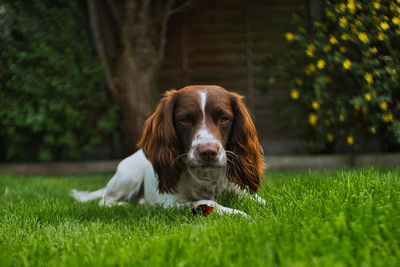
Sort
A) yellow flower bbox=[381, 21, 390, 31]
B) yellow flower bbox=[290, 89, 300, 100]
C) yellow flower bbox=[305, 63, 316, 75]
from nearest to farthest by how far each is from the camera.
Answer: yellow flower bbox=[381, 21, 390, 31] < yellow flower bbox=[305, 63, 316, 75] < yellow flower bbox=[290, 89, 300, 100]

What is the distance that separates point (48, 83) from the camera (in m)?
5.53

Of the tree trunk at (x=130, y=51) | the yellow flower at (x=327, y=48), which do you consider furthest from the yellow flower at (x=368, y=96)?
the tree trunk at (x=130, y=51)

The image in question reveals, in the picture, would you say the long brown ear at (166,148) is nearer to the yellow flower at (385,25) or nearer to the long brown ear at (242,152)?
the long brown ear at (242,152)

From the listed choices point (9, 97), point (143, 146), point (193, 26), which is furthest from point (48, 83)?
point (143, 146)

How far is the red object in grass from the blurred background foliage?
3.64 m

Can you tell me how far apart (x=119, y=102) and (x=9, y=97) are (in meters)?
1.62

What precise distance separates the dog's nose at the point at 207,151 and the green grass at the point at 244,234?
344 mm

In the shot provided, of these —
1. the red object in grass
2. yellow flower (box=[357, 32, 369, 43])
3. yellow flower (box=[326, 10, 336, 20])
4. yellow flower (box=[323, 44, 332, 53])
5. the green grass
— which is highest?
yellow flower (box=[326, 10, 336, 20])

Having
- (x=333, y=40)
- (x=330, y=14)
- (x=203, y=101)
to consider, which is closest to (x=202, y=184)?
(x=203, y=101)

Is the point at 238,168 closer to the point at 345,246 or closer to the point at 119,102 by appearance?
the point at 345,246

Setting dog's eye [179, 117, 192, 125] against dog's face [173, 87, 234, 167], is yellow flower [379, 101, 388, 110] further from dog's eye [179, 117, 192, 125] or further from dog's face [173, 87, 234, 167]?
dog's eye [179, 117, 192, 125]

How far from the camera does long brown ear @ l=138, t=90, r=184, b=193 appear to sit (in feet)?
8.59

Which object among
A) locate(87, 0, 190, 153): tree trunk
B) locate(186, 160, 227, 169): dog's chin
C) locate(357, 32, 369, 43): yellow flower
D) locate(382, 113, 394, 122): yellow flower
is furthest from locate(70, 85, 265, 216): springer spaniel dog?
locate(87, 0, 190, 153): tree trunk

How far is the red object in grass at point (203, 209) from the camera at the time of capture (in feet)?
7.51
